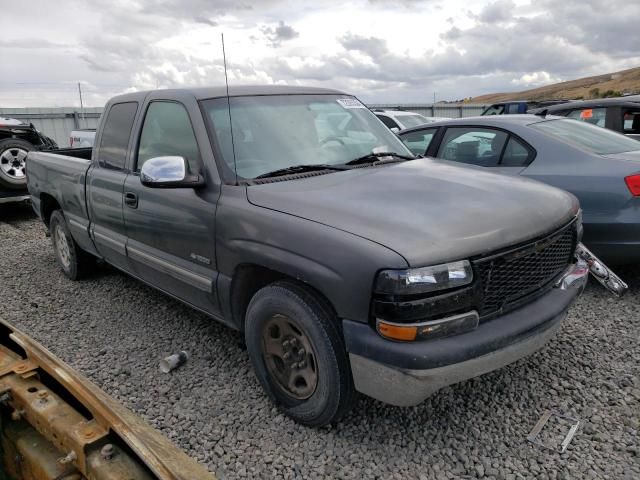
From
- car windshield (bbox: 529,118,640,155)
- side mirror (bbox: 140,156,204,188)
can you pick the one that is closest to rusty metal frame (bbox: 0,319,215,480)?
side mirror (bbox: 140,156,204,188)

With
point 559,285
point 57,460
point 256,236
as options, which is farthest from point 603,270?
point 57,460

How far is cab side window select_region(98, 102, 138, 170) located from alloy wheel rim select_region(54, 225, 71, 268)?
50.9 inches

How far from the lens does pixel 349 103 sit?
4035mm

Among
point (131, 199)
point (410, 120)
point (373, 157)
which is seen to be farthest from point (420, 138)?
point (410, 120)

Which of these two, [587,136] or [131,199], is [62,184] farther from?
[587,136]

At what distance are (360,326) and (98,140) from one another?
10.6ft

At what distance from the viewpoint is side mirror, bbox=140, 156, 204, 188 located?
9.77 feet

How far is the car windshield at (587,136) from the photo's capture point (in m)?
4.63

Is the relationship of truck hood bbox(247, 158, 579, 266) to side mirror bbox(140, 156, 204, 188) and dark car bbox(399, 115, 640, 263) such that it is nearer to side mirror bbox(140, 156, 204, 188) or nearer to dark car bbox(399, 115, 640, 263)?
side mirror bbox(140, 156, 204, 188)

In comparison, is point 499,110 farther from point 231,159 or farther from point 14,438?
point 14,438

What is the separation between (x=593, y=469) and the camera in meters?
2.46

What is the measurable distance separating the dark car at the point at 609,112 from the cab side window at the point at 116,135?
5.34 m

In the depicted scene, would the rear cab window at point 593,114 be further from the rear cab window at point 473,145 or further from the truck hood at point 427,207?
the truck hood at point 427,207

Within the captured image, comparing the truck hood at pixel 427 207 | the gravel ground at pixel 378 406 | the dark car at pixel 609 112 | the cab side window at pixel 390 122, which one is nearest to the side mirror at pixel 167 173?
the truck hood at pixel 427 207
